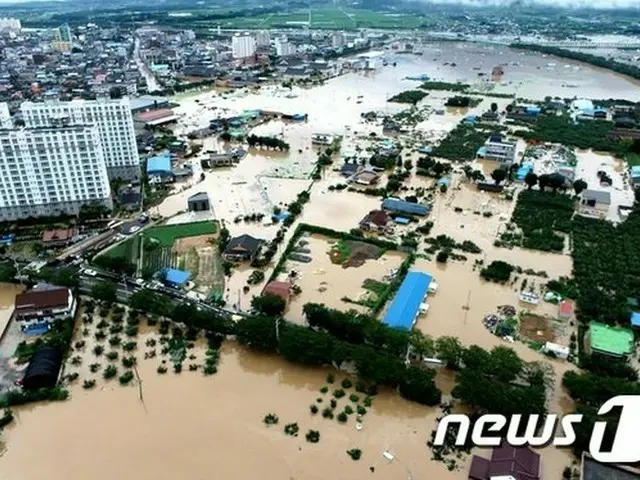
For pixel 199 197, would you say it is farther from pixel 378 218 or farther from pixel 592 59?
pixel 592 59

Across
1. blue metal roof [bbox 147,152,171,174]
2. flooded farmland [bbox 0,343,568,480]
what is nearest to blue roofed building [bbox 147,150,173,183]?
blue metal roof [bbox 147,152,171,174]

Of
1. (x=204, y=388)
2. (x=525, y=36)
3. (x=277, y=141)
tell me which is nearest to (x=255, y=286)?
(x=204, y=388)

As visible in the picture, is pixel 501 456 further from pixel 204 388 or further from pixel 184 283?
pixel 184 283

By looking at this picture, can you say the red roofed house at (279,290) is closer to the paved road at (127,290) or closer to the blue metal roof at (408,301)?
the paved road at (127,290)

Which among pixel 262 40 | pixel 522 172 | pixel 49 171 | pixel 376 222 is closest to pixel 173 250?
pixel 49 171

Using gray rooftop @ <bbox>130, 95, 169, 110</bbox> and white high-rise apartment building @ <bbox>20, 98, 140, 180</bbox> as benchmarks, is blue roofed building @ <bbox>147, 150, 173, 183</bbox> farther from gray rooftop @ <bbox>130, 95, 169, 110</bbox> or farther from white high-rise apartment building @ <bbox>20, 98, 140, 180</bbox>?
gray rooftop @ <bbox>130, 95, 169, 110</bbox>
